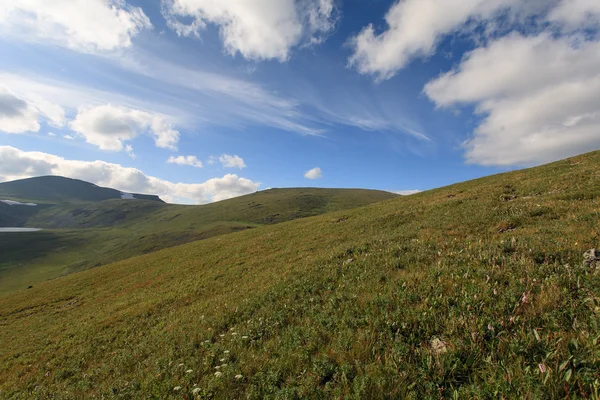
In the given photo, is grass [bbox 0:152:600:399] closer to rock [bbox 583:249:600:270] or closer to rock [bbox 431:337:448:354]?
rock [bbox 431:337:448:354]

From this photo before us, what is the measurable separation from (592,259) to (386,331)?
6.22 meters

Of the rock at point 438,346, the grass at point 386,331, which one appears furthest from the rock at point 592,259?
the rock at point 438,346

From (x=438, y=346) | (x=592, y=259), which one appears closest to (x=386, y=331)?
(x=438, y=346)

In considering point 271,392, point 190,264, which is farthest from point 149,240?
point 271,392

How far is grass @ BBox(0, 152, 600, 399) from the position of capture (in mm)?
4793

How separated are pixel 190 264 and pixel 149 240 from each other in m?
166

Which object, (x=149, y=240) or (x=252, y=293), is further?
(x=149, y=240)

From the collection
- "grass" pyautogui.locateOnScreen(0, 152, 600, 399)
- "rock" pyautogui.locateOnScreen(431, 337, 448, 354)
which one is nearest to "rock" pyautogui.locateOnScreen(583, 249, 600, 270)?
"grass" pyautogui.locateOnScreen(0, 152, 600, 399)

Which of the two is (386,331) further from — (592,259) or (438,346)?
(592,259)

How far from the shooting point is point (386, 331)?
6.53 m

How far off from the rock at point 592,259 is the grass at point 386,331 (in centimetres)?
26

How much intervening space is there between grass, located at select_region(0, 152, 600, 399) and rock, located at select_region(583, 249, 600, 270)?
26 centimetres

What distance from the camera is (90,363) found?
1278 cm

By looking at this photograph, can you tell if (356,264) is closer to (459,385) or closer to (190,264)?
(459,385)
